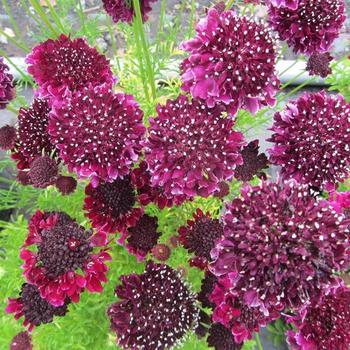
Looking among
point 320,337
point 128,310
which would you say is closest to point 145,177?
point 128,310

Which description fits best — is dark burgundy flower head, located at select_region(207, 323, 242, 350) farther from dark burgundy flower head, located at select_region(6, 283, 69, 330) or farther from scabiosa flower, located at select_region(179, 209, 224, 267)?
dark burgundy flower head, located at select_region(6, 283, 69, 330)

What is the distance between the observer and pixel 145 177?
3.92 feet

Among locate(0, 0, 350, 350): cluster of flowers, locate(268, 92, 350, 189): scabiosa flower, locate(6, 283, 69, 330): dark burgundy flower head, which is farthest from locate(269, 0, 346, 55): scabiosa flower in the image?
locate(6, 283, 69, 330): dark burgundy flower head

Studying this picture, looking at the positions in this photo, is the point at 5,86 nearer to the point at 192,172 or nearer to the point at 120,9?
the point at 120,9

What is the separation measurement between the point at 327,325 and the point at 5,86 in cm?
101

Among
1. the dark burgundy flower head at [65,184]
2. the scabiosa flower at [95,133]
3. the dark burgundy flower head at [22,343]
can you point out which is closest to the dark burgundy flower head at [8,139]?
the dark burgundy flower head at [65,184]

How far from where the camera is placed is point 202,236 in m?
1.21

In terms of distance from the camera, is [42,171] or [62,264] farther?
[42,171]

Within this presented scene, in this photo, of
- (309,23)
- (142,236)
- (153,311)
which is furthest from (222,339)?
(309,23)

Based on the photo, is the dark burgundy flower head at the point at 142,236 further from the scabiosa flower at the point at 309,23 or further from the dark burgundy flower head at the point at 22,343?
the scabiosa flower at the point at 309,23

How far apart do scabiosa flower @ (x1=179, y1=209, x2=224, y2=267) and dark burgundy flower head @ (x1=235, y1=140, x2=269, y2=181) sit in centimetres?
13

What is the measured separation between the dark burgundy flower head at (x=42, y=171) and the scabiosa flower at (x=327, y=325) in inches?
25.8

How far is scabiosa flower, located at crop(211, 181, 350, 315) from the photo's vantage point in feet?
2.79

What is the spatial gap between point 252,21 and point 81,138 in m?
0.46
